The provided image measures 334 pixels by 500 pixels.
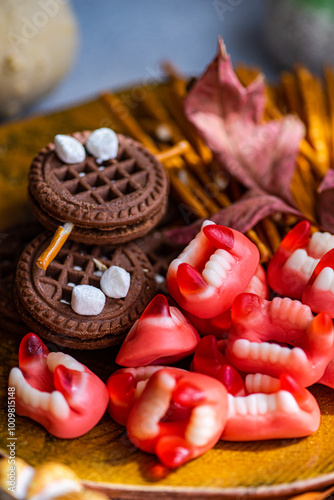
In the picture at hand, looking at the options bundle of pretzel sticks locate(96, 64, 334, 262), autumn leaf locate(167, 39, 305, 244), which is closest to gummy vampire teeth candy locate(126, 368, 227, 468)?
bundle of pretzel sticks locate(96, 64, 334, 262)

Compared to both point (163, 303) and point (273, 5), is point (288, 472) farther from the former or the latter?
point (273, 5)

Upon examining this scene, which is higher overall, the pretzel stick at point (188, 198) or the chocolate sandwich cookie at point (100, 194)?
the chocolate sandwich cookie at point (100, 194)

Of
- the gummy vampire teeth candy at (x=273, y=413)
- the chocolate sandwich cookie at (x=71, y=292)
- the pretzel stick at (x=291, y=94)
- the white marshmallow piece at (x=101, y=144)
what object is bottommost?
the gummy vampire teeth candy at (x=273, y=413)

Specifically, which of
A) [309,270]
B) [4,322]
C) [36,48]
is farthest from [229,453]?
[36,48]

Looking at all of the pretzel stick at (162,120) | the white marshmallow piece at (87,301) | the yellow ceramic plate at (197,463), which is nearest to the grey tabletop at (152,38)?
the pretzel stick at (162,120)

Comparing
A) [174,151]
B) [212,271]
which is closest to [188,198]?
[174,151]

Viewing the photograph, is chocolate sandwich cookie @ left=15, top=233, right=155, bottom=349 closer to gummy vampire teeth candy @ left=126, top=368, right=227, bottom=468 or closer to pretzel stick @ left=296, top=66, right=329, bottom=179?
gummy vampire teeth candy @ left=126, top=368, right=227, bottom=468

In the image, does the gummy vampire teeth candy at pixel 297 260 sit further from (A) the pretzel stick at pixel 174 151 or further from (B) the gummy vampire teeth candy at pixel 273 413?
(A) the pretzel stick at pixel 174 151
